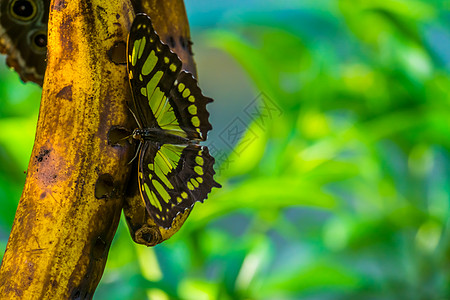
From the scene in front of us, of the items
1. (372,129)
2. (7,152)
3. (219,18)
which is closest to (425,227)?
(372,129)

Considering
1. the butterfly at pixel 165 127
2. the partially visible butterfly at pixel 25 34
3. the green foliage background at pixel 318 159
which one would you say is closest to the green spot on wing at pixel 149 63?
the butterfly at pixel 165 127

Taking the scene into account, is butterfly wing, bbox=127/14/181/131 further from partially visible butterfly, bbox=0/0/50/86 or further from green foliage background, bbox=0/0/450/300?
green foliage background, bbox=0/0/450/300

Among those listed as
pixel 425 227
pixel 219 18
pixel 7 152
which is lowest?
pixel 425 227

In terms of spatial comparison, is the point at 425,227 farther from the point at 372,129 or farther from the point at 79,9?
the point at 79,9

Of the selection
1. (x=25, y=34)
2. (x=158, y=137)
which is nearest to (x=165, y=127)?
(x=158, y=137)

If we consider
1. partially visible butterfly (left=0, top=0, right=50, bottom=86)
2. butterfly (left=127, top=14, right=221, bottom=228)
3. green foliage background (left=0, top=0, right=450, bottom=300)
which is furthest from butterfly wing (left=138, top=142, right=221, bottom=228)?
green foliage background (left=0, top=0, right=450, bottom=300)

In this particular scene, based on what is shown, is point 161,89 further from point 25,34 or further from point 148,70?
point 25,34
